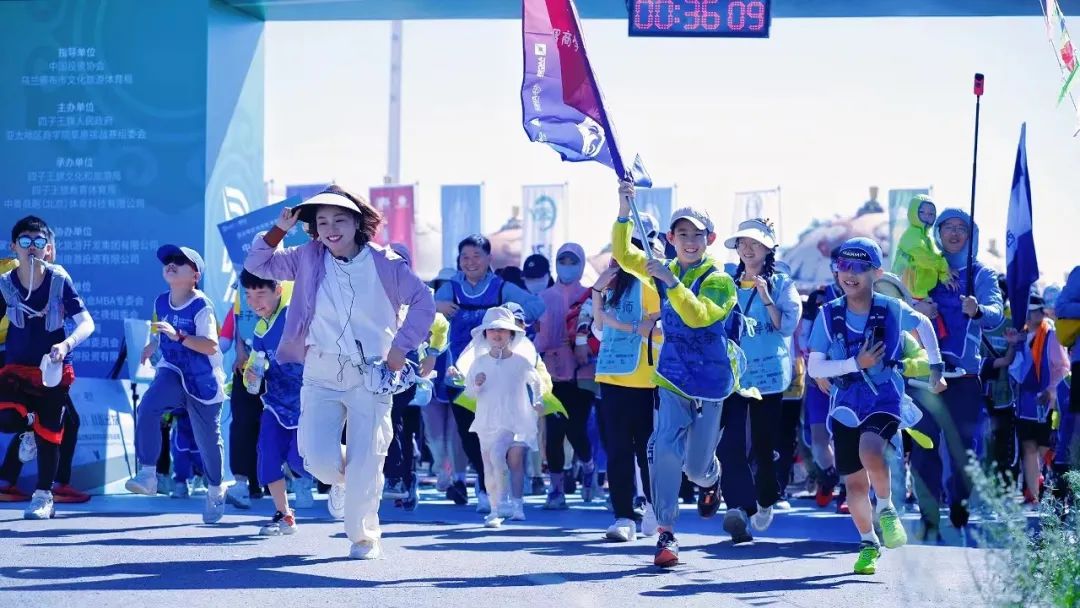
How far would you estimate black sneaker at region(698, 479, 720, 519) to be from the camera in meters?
11.7

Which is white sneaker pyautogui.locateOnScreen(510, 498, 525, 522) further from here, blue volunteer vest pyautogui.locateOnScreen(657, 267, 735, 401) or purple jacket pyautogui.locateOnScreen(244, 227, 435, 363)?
purple jacket pyautogui.locateOnScreen(244, 227, 435, 363)

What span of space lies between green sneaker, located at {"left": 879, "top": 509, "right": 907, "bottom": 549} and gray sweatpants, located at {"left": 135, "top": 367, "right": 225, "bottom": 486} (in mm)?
4598

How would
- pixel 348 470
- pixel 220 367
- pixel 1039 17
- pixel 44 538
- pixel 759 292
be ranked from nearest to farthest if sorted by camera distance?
pixel 348 470 < pixel 44 538 < pixel 759 292 < pixel 220 367 < pixel 1039 17

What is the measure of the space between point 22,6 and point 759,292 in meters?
8.72

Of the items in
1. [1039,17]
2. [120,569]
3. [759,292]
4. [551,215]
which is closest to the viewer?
[120,569]

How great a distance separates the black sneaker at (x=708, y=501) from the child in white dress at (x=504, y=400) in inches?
52.6

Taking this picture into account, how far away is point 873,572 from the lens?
859cm

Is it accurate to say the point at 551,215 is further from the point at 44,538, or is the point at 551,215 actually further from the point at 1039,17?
the point at 44,538

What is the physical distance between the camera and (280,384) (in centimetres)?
1086

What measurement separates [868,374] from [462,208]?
55.7 feet

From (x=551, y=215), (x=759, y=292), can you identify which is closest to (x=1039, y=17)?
(x=759, y=292)

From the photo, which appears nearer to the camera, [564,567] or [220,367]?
[564,567]

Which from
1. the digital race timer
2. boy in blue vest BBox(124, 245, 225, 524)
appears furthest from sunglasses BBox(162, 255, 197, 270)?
the digital race timer

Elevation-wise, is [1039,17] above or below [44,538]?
above
